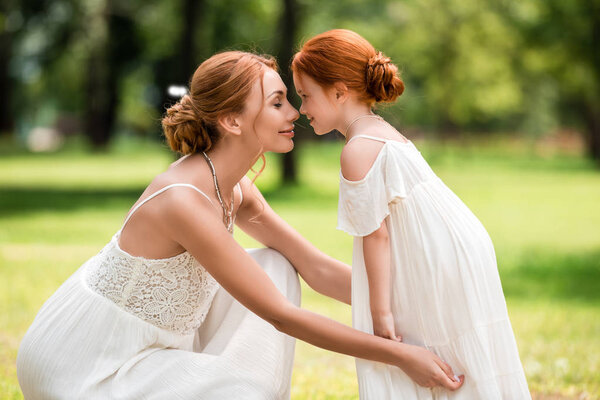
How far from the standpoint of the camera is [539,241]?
12648 millimetres

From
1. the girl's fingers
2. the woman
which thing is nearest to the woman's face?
the woman

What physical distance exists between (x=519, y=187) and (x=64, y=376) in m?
22.0

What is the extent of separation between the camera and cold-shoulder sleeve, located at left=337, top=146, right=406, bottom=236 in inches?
104

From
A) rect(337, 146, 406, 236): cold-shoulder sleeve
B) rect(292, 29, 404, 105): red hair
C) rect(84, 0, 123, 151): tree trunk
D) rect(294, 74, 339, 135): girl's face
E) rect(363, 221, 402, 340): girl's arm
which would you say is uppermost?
rect(292, 29, 404, 105): red hair

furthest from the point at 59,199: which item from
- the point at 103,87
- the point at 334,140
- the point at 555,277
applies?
the point at 334,140

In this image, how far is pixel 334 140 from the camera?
47906 millimetres

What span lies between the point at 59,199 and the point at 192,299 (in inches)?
552

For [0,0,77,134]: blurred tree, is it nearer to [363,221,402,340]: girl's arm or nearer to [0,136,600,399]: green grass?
[0,136,600,399]: green grass

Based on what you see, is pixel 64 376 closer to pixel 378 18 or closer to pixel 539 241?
pixel 539 241

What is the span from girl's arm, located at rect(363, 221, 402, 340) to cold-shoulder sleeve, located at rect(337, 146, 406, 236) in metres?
0.05

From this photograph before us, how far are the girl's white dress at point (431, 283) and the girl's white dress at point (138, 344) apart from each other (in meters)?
0.47

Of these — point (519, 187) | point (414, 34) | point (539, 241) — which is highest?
point (414, 34)

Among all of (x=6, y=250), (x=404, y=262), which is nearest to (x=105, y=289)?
(x=404, y=262)

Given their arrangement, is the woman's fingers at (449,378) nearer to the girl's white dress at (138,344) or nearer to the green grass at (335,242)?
the girl's white dress at (138,344)
